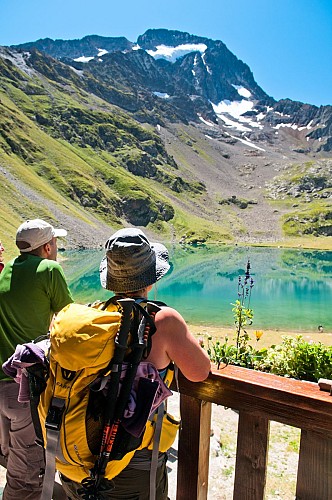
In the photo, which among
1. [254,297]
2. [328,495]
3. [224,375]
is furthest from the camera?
[254,297]

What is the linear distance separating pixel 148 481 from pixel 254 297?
158 ft

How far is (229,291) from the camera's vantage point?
5344 cm

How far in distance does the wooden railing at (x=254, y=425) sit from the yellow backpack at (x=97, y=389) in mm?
557

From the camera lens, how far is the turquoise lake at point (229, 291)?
3575 cm

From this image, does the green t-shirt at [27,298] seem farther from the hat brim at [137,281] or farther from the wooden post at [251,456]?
the wooden post at [251,456]

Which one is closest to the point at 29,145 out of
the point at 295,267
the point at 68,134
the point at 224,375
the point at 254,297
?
the point at 68,134

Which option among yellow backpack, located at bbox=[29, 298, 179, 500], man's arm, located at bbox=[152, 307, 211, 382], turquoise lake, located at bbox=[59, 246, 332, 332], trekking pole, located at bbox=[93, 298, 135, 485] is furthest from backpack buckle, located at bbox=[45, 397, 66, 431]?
turquoise lake, located at bbox=[59, 246, 332, 332]

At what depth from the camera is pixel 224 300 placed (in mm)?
45688

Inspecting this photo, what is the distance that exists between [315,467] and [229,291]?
52.1 meters

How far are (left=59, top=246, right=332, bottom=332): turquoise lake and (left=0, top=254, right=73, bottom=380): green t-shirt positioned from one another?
13516 millimetres

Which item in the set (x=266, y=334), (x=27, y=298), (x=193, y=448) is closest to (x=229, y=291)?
(x=266, y=334)

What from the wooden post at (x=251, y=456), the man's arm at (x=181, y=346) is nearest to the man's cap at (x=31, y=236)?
the man's arm at (x=181, y=346)

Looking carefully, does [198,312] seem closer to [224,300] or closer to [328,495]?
[224,300]

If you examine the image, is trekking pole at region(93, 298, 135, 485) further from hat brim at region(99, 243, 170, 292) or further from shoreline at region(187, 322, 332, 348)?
shoreline at region(187, 322, 332, 348)
